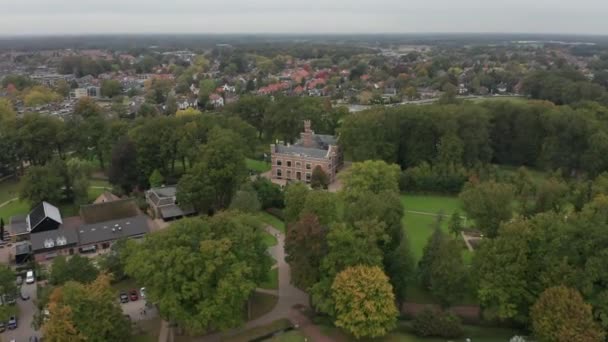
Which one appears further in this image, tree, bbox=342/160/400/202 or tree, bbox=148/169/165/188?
tree, bbox=148/169/165/188

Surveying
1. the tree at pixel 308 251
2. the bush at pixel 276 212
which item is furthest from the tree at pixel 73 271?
the bush at pixel 276 212

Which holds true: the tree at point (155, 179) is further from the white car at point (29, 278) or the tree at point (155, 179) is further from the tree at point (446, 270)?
the tree at point (446, 270)

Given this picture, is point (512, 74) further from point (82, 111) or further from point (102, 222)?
point (102, 222)

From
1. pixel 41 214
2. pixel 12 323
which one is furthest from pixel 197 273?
pixel 41 214

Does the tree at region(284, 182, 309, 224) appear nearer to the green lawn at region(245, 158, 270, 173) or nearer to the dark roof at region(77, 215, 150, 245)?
the dark roof at region(77, 215, 150, 245)

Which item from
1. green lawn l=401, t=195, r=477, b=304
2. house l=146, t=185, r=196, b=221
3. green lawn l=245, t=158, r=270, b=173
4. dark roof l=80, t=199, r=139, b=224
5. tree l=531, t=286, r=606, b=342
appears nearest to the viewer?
tree l=531, t=286, r=606, b=342

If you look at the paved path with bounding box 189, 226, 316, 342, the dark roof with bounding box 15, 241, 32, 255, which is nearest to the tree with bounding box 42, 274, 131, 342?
the paved path with bounding box 189, 226, 316, 342
